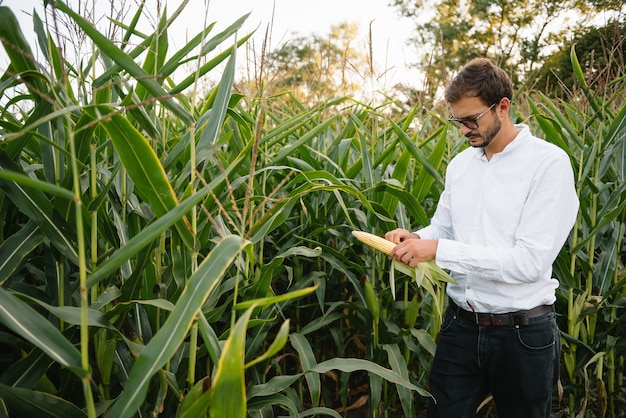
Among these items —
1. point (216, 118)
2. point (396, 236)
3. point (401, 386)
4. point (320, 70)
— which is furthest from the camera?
point (320, 70)

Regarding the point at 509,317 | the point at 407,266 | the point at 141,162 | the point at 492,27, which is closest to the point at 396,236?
the point at 407,266

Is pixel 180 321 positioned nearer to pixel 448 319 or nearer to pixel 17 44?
pixel 17 44

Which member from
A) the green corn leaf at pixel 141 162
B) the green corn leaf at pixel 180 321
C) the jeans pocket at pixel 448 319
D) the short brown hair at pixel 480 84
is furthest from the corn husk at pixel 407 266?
the green corn leaf at pixel 180 321

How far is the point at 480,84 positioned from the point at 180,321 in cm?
145

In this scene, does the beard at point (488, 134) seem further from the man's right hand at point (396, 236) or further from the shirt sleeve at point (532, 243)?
the man's right hand at point (396, 236)

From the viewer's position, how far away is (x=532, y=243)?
1.72 m

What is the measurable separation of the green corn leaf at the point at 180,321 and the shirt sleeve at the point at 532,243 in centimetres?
104

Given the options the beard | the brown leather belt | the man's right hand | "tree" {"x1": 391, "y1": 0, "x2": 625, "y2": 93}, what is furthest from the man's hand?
"tree" {"x1": 391, "y1": 0, "x2": 625, "y2": 93}

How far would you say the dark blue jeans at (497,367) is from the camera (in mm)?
1871

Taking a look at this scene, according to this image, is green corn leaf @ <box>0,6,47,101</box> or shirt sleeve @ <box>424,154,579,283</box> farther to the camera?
shirt sleeve @ <box>424,154,579,283</box>

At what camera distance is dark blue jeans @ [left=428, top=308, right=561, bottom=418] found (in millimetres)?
1871

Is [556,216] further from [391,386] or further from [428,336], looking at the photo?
[391,386]

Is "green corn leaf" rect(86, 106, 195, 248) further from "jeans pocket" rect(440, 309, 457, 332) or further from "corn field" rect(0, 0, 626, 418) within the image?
"jeans pocket" rect(440, 309, 457, 332)

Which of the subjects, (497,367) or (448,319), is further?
(448,319)
